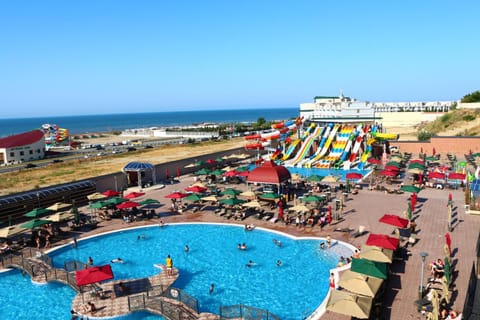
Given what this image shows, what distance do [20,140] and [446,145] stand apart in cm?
5567

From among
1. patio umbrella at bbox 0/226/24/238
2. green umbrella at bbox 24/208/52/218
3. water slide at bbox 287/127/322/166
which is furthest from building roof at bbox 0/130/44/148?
water slide at bbox 287/127/322/166

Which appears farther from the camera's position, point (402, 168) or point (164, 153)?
point (164, 153)

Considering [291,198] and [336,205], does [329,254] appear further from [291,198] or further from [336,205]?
[291,198]

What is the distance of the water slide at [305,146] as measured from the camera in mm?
40631

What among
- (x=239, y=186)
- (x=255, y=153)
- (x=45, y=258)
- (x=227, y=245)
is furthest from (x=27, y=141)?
(x=227, y=245)

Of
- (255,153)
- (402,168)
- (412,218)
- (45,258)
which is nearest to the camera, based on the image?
(45,258)

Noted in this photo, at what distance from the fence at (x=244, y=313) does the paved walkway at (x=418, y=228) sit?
201 centimetres

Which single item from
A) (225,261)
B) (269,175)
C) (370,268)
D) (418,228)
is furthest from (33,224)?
(418,228)

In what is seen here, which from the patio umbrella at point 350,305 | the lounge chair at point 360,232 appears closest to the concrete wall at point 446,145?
the lounge chair at point 360,232

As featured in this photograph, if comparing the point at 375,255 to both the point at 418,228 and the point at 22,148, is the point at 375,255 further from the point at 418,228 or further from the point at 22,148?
the point at 22,148

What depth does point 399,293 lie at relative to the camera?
41.7 feet

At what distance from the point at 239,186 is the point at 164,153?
76.7ft

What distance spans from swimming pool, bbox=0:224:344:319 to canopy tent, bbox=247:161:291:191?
5.32 meters

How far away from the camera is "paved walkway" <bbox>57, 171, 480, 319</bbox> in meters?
12.5
